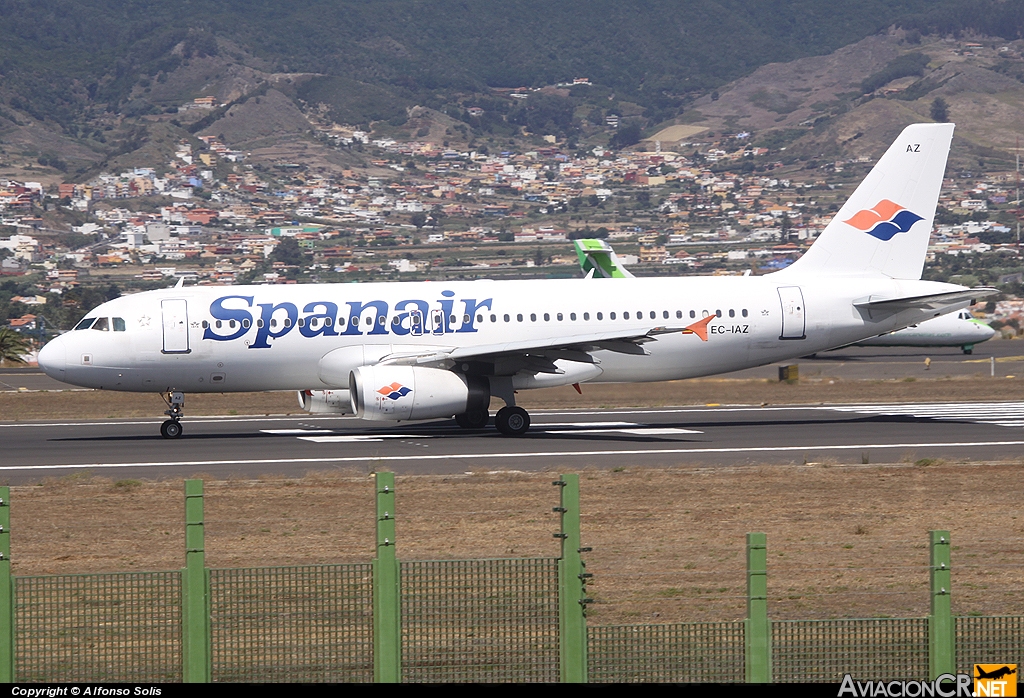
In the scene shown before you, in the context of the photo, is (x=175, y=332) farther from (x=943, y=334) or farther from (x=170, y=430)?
(x=943, y=334)

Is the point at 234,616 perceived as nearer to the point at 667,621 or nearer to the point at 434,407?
the point at 667,621

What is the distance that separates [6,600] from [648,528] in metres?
9.43

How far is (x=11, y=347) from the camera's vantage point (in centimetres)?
6425

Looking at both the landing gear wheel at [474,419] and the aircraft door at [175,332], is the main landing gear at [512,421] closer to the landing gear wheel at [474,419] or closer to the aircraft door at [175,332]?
the landing gear wheel at [474,419]

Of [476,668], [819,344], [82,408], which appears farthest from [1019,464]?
[82,408]

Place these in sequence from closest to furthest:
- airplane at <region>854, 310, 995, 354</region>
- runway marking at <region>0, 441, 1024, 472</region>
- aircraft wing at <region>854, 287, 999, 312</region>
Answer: runway marking at <region>0, 441, 1024, 472</region> → aircraft wing at <region>854, 287, 999, 312</region> → airplane at <region>854, 310, 995, 354</region>

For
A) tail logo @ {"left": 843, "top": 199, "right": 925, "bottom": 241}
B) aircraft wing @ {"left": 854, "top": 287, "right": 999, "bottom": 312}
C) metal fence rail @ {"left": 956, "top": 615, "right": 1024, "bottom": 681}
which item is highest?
tail logo @ {"left": 843, "top": 199, "right": 925, "bottom": 241}

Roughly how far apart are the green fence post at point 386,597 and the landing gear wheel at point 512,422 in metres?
21.0

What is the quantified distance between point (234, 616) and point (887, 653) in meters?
5.01

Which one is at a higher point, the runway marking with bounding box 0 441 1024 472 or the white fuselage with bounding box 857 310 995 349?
the white fuselage with bounding box 857 310 995 349

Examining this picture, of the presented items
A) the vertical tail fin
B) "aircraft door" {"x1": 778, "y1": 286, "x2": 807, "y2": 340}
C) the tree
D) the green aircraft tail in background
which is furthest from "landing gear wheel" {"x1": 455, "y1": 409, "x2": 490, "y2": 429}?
the tree

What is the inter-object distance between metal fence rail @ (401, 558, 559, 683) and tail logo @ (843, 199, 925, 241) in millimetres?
25503

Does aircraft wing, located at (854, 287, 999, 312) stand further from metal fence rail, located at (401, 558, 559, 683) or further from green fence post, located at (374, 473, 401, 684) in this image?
green fence post, located at (374, 473, 401, 684)

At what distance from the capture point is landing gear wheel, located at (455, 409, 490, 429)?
104ft
